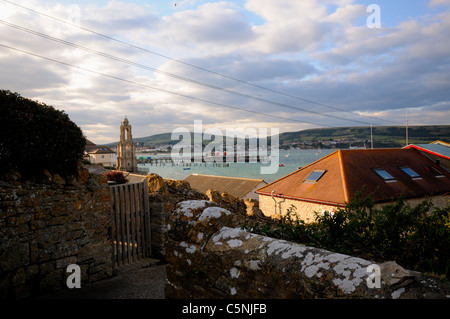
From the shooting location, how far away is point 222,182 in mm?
36156

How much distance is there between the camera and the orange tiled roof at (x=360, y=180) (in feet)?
54.5

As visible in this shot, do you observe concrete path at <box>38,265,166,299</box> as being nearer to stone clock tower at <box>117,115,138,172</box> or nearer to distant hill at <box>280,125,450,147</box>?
stone clock tower at <box>117,115,138,172</box>

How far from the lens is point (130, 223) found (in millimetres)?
7957

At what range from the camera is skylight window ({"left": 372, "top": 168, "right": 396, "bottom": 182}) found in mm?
18209

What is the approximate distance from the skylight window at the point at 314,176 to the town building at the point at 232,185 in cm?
910

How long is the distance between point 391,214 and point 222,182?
3302cm

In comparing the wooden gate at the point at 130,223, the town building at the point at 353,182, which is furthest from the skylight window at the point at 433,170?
the wooden gate at the point at 130,223

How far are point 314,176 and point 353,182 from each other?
2.85 metres

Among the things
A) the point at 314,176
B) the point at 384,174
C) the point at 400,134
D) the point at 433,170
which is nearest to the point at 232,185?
the point at 314,176

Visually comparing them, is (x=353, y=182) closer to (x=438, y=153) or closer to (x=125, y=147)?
(x=438, y=153)

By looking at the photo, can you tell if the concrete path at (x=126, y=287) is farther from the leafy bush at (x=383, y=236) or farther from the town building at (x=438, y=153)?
Answer: the town building at (x=438, y=153)

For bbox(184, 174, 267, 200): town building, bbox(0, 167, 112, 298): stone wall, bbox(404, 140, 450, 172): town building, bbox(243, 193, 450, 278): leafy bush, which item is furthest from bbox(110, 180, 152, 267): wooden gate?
bbox(404, 140, 450, 172): town building

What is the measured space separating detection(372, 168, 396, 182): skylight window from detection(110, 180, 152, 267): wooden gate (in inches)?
631
